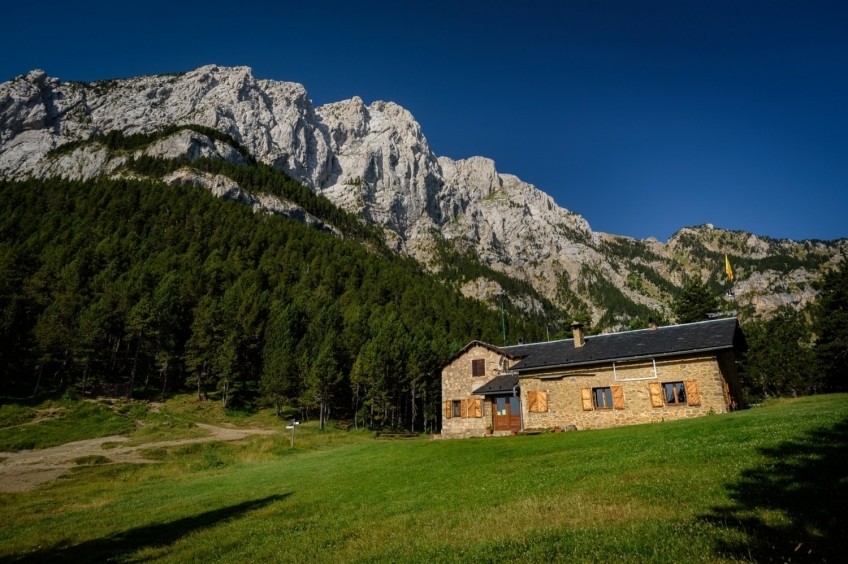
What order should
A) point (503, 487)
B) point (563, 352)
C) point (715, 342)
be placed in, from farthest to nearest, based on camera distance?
point (563, 352) < point (715, 342) < point (503, 487)

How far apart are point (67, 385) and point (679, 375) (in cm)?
6891

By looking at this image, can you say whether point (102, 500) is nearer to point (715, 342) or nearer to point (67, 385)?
point (715, 342)

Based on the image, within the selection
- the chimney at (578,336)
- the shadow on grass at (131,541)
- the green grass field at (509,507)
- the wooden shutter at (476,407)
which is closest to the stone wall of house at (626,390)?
the chimney at (578,336)

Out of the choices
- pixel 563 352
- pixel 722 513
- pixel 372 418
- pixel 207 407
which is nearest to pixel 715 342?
pixel 563 352

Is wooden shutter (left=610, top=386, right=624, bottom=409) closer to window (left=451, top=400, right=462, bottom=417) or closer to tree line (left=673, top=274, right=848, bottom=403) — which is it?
window (left=451, top=400, right=462, bottom=417)

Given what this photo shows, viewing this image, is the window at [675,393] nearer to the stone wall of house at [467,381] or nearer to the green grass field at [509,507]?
the green grass field at [509,507]

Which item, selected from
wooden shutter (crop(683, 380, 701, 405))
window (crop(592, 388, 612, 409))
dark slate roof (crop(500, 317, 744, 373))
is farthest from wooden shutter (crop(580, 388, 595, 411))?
wooden shutter (crop(683, 380, 701, 405))

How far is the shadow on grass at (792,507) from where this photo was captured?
18.6ft

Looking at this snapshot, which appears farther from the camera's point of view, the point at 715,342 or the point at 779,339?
→ the point at 779,339

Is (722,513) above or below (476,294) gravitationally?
below

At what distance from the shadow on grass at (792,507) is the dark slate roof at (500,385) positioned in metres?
26.5

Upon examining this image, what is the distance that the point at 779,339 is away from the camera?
266 feet

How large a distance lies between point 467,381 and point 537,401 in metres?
11.6

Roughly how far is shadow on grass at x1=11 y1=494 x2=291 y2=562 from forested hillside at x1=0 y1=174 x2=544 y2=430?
134 ft
